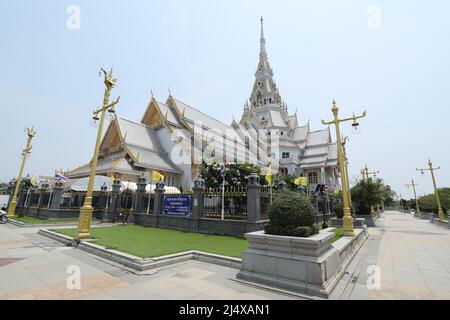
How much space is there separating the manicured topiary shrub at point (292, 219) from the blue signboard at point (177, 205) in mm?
7200

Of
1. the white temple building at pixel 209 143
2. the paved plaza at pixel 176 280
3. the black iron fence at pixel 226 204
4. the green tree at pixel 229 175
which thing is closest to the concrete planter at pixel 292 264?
the paved plaza at pixel 176 280

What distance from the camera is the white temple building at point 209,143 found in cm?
2562

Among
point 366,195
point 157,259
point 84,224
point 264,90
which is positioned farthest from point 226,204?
point 264,90

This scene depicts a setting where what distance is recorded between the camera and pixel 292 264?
13.6 ft

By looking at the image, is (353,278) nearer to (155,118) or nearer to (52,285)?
(52,285)

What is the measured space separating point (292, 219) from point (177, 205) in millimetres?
8490

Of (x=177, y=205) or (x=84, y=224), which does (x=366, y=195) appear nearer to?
(x=177, y=205)

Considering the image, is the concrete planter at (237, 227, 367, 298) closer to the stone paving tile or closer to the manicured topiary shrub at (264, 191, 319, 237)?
the manicured topiary shrub at (264, 191, 319, 237)

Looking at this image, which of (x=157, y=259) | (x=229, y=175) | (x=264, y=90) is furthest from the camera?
(x=264, y=90)

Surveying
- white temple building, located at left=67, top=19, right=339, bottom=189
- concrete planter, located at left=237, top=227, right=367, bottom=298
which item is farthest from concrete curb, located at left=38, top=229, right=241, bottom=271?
white temple building, located at left=67, top=19, right=339, bottom=189

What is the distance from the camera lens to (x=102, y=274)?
5055 mm

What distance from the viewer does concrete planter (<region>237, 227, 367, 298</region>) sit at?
12.8 ft

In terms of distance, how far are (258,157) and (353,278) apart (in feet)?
122
